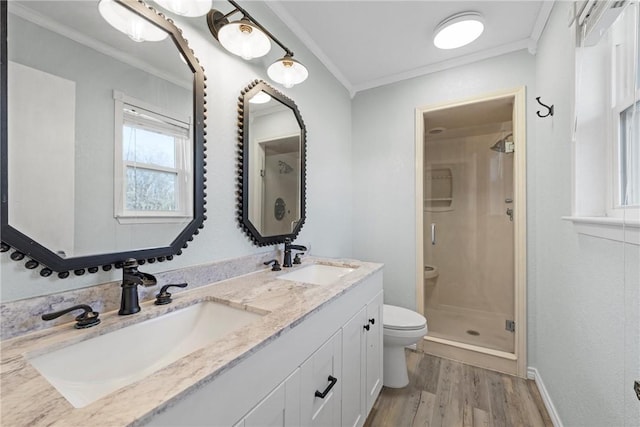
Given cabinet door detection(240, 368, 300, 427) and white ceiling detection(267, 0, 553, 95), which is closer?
cabinet door detection(240, 368, 300, 427)

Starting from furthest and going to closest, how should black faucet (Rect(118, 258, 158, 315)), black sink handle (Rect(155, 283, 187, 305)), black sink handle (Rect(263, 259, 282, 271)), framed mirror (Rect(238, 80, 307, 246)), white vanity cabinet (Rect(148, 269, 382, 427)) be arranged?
black sink handle (Rect(263, 259, 282, 271)) < framed mirror (Rect(238, 80, 307, 246)) < black sink handle (Rect(155, 283, 187, 305)) < black faucet (Rect(118, 258, 158, 315)) < white vanity cabinet (Rect(148, 269, 382, 427))

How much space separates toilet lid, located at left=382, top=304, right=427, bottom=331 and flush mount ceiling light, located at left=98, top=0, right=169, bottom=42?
1.97m

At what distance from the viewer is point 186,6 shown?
1006 mm

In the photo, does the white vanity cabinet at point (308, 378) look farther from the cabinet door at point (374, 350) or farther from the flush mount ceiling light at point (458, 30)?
the flush mount ceiling light at point (458, 30)

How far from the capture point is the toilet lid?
1781mm

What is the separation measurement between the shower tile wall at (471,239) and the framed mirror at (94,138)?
2.56 m

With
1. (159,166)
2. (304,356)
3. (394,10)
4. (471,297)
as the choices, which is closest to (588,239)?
(304,356)

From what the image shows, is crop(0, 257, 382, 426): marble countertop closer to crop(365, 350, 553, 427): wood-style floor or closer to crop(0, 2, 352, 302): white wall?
crop(0, 2, 352, 302): white wall

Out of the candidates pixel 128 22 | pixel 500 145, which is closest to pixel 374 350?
pixel 128 22

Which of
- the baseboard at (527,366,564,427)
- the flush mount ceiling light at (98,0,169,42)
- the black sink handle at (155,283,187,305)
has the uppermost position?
the flush mount ceiling light at (98,0,169,42)

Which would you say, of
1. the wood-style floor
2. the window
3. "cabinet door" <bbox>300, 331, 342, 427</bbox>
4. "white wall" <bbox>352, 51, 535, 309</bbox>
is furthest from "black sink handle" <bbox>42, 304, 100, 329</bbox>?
"white wall" <bbox>352, 51, 535, 309</bbox>

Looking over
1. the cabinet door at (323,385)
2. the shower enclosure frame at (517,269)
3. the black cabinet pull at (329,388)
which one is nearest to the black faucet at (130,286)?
the cabinet door at (323,385)

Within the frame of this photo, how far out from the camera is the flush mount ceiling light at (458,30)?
1644mm

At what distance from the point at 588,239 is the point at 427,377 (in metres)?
1.41
